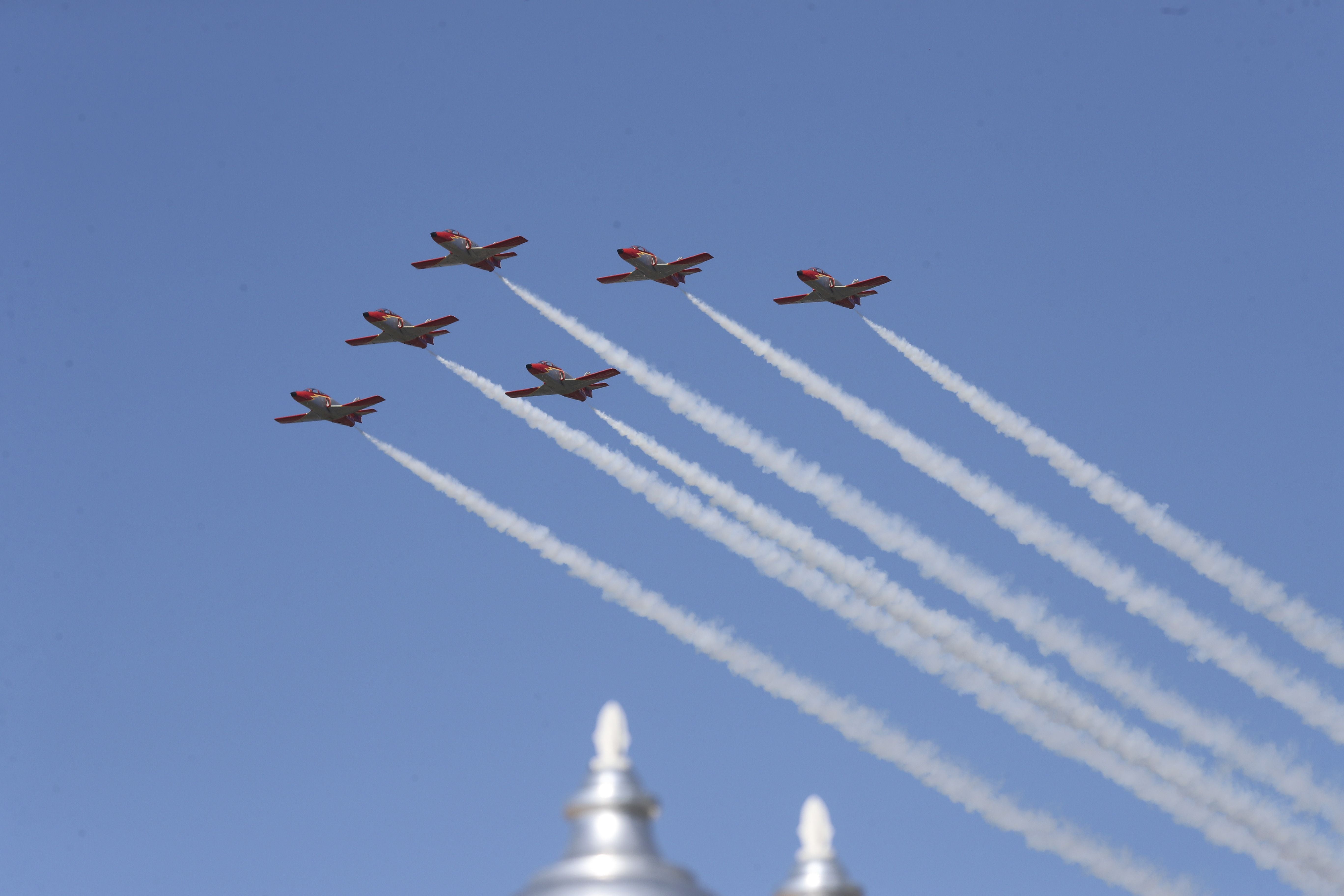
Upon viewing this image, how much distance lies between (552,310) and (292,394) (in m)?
16.0

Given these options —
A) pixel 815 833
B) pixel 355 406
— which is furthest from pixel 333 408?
pixel 815 833

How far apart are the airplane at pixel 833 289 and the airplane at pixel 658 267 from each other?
5554 mm

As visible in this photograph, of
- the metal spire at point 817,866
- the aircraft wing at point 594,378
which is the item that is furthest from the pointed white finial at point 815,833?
the aircraft wing at point 594,378

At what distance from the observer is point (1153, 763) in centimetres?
9425

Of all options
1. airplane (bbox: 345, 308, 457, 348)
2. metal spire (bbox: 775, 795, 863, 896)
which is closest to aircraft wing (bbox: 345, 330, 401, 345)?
airplane (bbox: 345, 308, 457, 348)

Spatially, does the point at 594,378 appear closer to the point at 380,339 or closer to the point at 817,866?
the point at 380,339

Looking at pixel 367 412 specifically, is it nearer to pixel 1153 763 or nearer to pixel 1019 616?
pixel 1019 616

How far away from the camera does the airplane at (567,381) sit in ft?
355

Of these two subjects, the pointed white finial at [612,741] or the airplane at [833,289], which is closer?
the pointed white finial at [612,741]

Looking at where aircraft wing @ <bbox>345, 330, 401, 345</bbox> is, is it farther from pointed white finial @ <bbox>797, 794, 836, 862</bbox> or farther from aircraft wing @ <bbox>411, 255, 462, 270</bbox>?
pointed white finial @ <bbox>797, 794, 836, 862</bbox>

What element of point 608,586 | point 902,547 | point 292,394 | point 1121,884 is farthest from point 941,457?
point 292,394

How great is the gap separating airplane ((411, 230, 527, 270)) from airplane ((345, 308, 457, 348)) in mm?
3037

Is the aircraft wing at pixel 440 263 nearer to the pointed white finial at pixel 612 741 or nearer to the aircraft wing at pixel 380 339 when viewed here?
the aircraft wing at pixel 380 339

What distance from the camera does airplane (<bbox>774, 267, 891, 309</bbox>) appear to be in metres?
109
